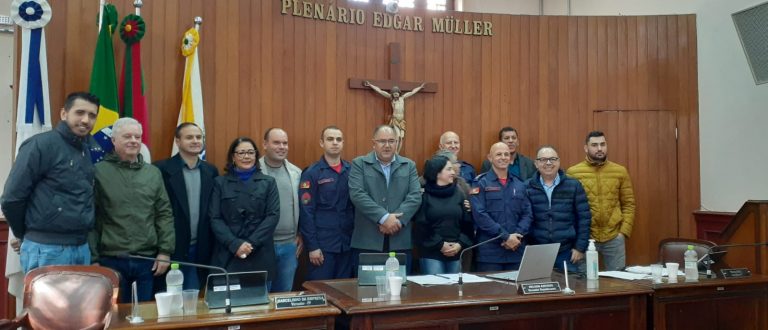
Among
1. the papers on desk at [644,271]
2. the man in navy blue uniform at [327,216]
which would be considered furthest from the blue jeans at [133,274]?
the papers on desk at [644,271]

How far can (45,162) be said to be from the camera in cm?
285

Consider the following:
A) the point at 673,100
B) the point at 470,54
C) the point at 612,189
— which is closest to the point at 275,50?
the point at 470,54

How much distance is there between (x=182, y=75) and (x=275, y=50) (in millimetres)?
758

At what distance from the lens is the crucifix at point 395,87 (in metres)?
5.11

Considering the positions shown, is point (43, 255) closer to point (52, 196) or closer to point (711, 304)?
point (52, 196)

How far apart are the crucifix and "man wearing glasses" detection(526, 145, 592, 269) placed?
4.50 ft

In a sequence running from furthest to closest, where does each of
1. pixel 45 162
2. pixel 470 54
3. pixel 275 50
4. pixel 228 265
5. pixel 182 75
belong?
pixel 470 54
pixel 275 50
pixel 182 75
pixel 228 265
pixel 45 162

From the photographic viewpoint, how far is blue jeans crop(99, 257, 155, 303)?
3170 millimetres

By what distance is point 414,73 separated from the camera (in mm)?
5375

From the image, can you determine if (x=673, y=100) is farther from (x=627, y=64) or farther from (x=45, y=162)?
(x=45, y=162)

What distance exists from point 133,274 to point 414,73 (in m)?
3.01

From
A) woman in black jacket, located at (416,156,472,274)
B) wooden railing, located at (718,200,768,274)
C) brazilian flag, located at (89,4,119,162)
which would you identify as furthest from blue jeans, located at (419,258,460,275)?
wooden railing, located at (718,200,768,274)

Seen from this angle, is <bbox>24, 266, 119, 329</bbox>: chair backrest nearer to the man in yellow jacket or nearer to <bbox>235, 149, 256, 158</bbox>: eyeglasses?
<bbox>235, 149, 256, 158</bbox>: eyeglasses

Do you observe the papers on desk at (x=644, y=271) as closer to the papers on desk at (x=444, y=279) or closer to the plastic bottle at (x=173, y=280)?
the papers on desk at (x=444, y=279)
